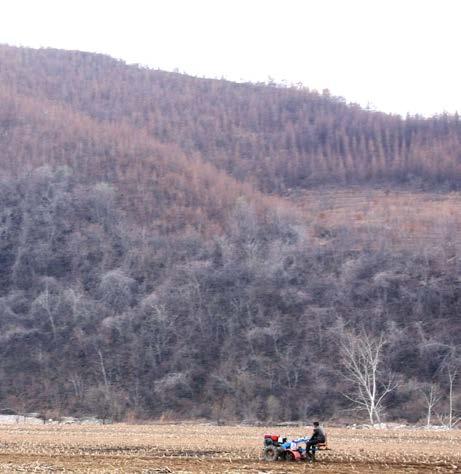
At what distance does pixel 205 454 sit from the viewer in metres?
23.0

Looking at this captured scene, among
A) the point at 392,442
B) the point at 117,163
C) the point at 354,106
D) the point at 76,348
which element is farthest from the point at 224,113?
the point at 392,442

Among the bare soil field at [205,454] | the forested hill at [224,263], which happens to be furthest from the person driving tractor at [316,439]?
the forested hill at [224,263]

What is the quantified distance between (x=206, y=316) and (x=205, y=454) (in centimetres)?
3326

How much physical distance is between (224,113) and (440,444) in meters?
86.4

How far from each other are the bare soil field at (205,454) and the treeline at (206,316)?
15.7m

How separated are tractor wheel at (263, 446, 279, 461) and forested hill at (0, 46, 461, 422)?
21561 mm

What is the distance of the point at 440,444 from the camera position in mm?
26000

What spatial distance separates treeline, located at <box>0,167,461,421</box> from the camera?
4775 cm

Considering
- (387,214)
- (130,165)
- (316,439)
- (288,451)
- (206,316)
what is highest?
(130,165)

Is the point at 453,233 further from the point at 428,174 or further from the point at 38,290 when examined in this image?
the point at 38,290

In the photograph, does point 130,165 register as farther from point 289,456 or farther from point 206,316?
point 289,456

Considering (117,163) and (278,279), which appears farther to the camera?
(117,163)

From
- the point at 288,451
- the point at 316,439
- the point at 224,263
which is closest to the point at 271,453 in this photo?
the point at 288,451

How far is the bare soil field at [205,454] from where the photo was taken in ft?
64.9
